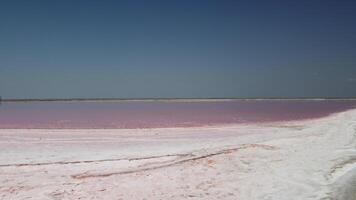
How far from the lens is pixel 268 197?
705 cm

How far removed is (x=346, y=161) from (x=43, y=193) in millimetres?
7605

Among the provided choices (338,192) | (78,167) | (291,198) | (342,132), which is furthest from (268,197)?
(342,132)

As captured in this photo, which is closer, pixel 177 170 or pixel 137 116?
pixel 177 170

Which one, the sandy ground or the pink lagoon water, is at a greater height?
the pink lagoon water

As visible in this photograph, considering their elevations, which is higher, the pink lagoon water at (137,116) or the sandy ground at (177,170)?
the pink lagoon water at (137,116)

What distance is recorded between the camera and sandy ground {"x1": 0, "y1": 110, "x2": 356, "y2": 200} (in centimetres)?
733

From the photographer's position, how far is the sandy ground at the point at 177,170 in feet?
24.1

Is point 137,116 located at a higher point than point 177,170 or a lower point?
higher

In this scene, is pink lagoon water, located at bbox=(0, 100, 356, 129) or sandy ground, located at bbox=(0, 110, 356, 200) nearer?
sandy ground, located at bbox=(0, 110, 356, 200)

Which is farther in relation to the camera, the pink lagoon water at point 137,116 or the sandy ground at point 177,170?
the pink lagoon water at point 137,116

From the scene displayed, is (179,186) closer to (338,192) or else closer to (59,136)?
(338,192)

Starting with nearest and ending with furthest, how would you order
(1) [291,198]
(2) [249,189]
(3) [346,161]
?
(1) [291,198]
(2) [249,189]
(3) [346,161]

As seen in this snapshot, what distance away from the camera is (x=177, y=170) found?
9188 mm

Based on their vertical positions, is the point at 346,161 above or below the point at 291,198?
above
